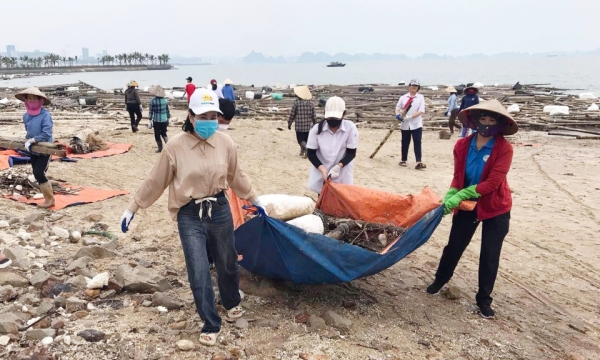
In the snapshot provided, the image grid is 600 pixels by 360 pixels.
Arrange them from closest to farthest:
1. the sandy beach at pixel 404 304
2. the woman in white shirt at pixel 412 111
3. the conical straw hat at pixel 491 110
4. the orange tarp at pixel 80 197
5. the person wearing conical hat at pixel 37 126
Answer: the sandy beach at pixel 404 304, the conical straw hat at pixel 491 110, the person wearing conical hat at pixel 37 126, the orange tarp at pixel 80 197, the woman in white shirt at pixel 412 111

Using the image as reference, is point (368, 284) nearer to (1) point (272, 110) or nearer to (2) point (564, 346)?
(2) point (564, 346)

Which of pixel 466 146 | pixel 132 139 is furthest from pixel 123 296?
pixel 132 139

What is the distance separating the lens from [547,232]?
18.5ft

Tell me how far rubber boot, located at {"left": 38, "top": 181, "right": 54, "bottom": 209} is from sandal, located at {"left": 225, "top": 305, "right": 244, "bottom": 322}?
382cm

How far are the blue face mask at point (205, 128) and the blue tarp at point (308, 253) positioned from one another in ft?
2.53

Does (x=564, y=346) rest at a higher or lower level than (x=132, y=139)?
lower

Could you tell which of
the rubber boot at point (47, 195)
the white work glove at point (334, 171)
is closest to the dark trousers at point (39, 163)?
the rubber boot at point (47, 195)

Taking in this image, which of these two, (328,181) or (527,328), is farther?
(328,181)

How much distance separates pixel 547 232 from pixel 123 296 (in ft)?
16.1

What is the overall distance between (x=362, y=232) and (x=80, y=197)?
437cm

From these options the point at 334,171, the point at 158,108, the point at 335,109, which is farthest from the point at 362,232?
the point at 158,108

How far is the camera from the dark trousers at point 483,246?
3.50 metres

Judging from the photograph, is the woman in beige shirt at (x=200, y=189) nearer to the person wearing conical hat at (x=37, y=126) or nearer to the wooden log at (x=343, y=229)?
the wooden log at (x=343, y=229)

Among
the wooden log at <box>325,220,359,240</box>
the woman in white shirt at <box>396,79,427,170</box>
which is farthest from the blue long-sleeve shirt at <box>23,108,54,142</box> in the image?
the woman in white shirt at <box>396,79,427,170</box>
